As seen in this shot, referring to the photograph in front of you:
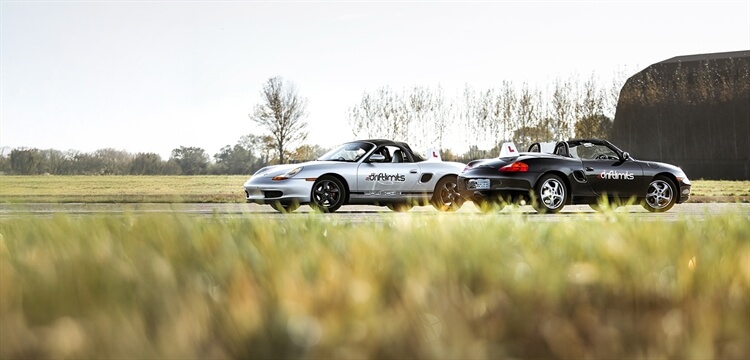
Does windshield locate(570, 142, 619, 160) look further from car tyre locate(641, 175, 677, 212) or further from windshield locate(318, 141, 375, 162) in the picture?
windshield locate(318, 141, 375, 162)

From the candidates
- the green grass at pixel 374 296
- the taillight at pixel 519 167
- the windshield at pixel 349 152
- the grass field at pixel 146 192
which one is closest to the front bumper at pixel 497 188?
the taillight at pixel 519 167

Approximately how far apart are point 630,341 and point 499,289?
0.78 metres

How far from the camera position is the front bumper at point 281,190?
1527cm

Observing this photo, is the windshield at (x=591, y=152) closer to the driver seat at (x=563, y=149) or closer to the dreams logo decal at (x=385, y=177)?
the driver seat at (x=563, y=149)

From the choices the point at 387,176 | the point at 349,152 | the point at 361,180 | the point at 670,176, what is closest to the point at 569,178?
the point at 670,176

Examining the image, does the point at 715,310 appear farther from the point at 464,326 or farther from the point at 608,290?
the point at 464,326

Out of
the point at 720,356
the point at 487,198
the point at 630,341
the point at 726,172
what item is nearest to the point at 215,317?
the point at 630,341

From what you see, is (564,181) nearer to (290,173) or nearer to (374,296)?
(290,173)

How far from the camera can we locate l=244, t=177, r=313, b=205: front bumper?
601 inches

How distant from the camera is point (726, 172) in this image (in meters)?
64.9

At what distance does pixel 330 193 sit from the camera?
51.6 ft

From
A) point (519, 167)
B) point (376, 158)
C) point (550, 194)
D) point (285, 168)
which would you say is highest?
point (376, 158)

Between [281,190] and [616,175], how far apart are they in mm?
6414

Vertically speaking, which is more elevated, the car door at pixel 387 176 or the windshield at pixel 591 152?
the windshield at pixel 591 152
